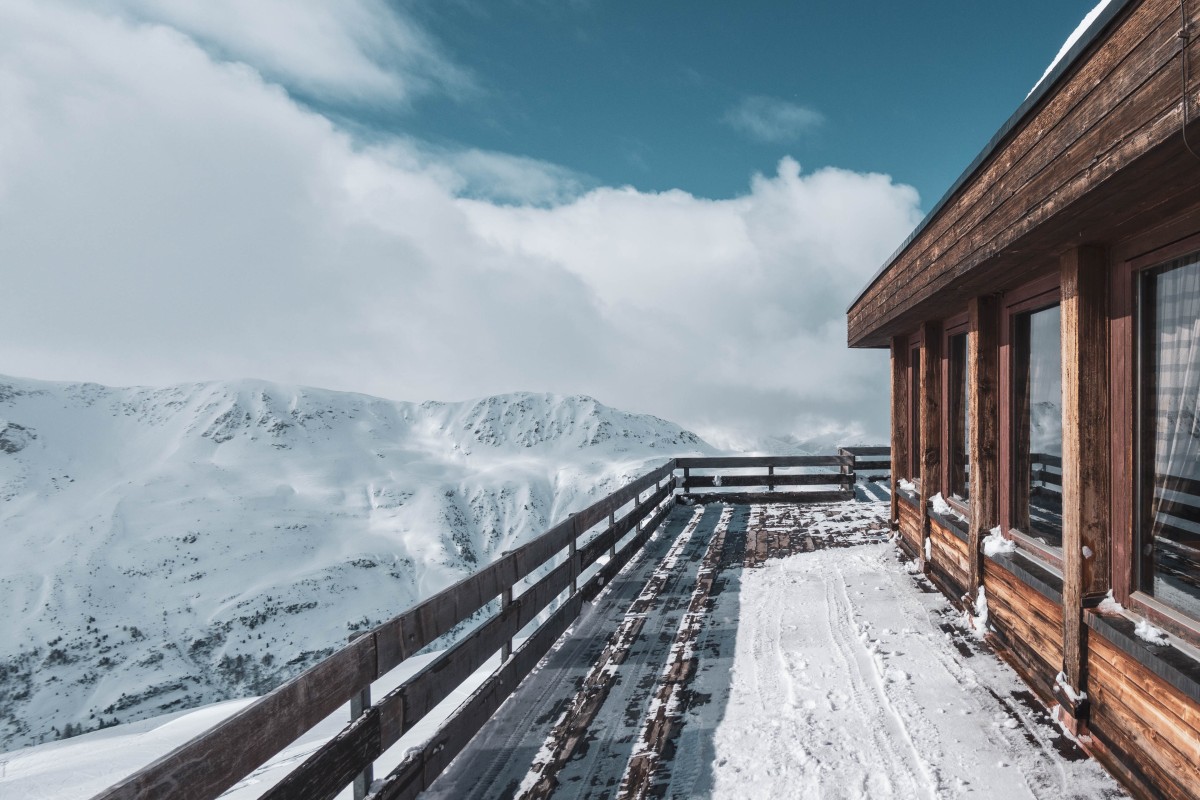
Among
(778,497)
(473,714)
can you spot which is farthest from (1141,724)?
(778,497)

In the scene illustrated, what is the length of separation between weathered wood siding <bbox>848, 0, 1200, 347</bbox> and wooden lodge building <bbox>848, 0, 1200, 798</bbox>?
12 millimetres

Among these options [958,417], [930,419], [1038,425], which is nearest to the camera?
[1038,425]

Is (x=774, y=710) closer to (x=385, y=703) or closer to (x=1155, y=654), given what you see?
(x=1155, y=654)

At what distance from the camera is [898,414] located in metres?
7.99

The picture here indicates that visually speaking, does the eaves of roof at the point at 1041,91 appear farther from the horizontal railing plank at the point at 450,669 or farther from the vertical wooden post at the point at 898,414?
the horizontal railing plank at the point at 450,669

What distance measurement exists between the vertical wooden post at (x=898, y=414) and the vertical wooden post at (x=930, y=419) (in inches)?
50.8

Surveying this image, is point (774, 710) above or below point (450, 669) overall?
below

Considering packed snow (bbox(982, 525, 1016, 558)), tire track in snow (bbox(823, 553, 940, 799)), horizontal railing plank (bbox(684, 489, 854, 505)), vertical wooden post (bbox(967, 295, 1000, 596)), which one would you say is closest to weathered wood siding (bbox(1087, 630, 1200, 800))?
tire track in snow (bbox(823, 553, 940, 799))

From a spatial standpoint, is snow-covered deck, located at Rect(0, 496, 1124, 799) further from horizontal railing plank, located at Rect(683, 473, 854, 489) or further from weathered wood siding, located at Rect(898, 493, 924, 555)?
horizontal railing plank, located at Rect(683, 473, 854, 489)

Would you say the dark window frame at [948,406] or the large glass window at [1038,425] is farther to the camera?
the dark window frame at [948,406]

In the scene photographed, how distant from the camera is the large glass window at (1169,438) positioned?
2617 mm

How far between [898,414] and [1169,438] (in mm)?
5468

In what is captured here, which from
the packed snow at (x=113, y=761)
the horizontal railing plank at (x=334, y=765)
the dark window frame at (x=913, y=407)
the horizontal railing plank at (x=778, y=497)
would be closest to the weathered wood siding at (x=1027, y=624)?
the dark window frame at (x=913, y=407)

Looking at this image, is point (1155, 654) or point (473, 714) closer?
point (1155, 654)
